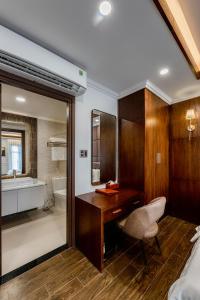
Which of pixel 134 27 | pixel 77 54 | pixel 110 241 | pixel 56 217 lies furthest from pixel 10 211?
pixel 134 27

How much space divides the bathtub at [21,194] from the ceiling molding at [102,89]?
86.2 inches

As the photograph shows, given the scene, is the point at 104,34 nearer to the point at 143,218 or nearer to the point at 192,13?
the point at 192,13

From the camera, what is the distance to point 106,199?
1.92 metres

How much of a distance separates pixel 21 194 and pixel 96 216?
6.13 ft

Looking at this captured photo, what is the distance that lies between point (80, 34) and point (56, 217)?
3.02 m

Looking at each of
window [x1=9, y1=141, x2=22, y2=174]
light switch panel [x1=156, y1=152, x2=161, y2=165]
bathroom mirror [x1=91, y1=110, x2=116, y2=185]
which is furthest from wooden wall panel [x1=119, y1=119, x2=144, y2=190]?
window [x1=9, y1=141, x2=22, y2=174]

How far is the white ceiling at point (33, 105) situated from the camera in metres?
2.48

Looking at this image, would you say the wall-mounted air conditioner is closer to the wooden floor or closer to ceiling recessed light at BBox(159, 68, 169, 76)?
ceiling recessed light at BBox(159, 68, 169, 76)

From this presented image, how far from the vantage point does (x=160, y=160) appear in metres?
2.64

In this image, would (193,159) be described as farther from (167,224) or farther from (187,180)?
(167,224)

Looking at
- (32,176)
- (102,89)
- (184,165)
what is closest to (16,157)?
(32,176)

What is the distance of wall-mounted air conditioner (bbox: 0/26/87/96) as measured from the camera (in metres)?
1.27

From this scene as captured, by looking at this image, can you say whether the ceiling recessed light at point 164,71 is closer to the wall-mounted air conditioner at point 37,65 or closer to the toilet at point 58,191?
the wall-mounted air conditioner at point 37,65

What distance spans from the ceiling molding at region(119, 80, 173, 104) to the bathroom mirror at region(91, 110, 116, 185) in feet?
1.56
